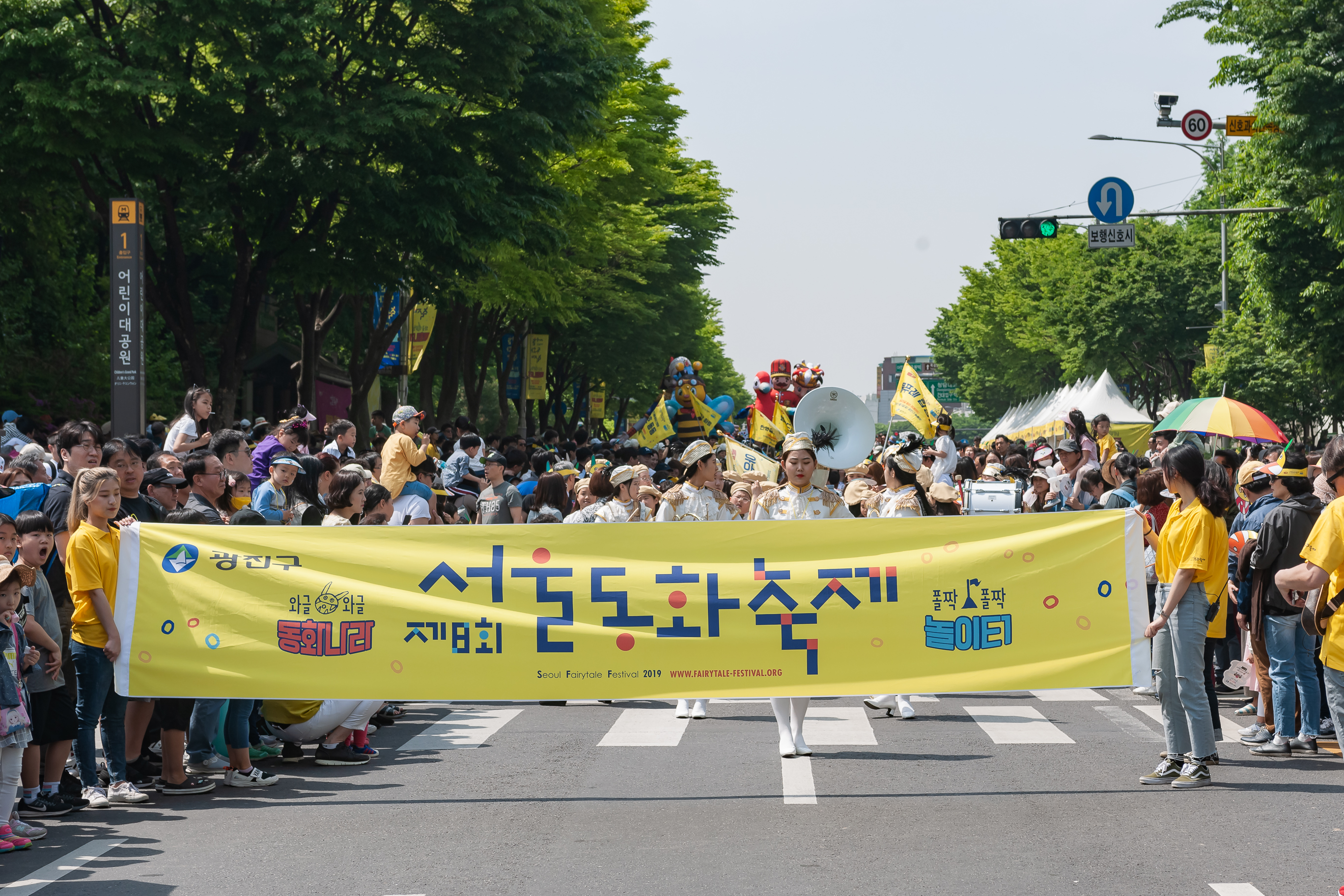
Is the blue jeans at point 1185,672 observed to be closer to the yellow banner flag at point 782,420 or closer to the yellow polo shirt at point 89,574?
the yellow polo shirt at point 89,574

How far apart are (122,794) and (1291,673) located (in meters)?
7.12

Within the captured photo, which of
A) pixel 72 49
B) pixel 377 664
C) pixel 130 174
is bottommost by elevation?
pixel 377 664

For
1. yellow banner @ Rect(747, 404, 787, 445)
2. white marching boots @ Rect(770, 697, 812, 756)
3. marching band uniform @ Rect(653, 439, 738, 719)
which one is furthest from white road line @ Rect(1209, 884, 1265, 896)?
yellow banner @ Rect(747, 404, 787, 445)

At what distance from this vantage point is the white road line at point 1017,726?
10.1 metres

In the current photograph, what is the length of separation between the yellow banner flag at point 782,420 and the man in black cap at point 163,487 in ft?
43.3

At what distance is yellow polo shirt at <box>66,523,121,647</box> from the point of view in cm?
795

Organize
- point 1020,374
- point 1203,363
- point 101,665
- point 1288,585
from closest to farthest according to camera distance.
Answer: point 1288,585 → point 101,665 → point 1203,363 → point 1020,374

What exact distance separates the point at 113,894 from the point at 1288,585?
17.8ft

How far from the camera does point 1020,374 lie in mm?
78188

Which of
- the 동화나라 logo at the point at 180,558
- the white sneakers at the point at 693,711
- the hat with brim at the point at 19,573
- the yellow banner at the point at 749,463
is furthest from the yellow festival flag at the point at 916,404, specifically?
the hat with brim at the point at 19,573

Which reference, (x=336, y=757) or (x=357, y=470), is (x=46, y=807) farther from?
(x=357, y=470)

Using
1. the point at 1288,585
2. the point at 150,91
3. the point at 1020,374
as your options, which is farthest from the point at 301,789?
the point at 1020,374

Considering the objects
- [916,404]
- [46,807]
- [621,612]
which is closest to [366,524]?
[621,612]

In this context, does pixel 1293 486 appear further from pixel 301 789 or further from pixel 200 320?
pixel 200 320
